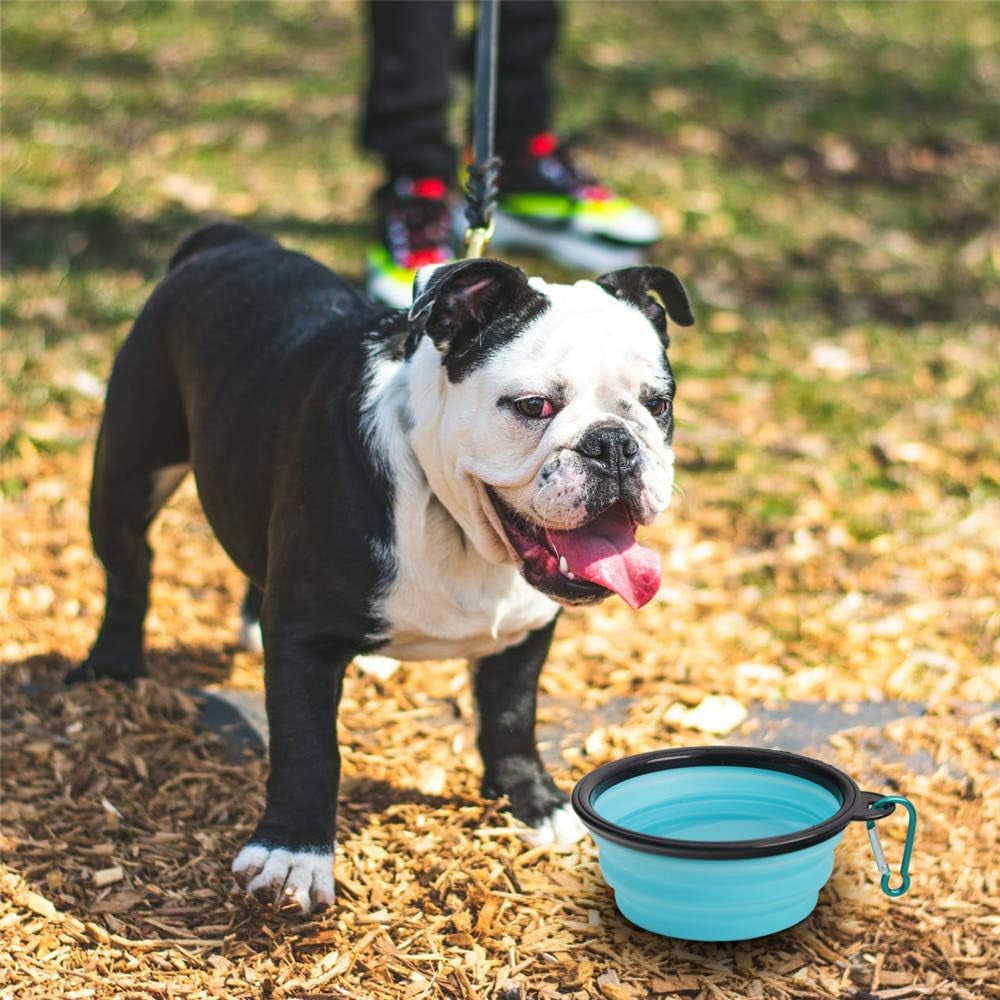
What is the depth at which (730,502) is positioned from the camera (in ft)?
18.2

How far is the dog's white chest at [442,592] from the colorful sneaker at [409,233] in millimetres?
2929

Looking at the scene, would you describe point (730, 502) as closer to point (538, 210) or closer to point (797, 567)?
point (797, 567)

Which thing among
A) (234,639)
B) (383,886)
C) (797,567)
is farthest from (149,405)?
(797,567)

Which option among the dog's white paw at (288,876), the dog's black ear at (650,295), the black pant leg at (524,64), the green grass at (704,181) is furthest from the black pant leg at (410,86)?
the dog's white paw at (288,876)

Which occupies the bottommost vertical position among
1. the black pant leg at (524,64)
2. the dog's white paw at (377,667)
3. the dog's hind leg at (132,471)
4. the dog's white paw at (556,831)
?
the dog's white paw at (377,667)

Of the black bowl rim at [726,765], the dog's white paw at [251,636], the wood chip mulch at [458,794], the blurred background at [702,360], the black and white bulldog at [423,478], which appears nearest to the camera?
the black bowl rim at [726,765]

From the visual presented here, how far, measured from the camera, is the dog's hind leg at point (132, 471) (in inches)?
150

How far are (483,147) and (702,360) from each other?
126 inches

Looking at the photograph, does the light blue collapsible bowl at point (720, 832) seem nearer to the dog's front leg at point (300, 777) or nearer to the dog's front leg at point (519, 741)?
the dog's front leg at point (519, 741)

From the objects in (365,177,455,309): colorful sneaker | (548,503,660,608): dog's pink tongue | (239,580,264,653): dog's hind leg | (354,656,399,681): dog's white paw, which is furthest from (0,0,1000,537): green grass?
(548,503,660,608): dog's pink tongue

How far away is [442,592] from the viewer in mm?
3158

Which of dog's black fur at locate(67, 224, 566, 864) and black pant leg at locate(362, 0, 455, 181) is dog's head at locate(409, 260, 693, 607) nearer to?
dog's black fur at locate(67, 224, 566, 864)

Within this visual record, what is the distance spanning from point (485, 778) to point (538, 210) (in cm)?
382

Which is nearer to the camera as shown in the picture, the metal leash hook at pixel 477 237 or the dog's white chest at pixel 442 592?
the dog's white chest at pixel 442 592
